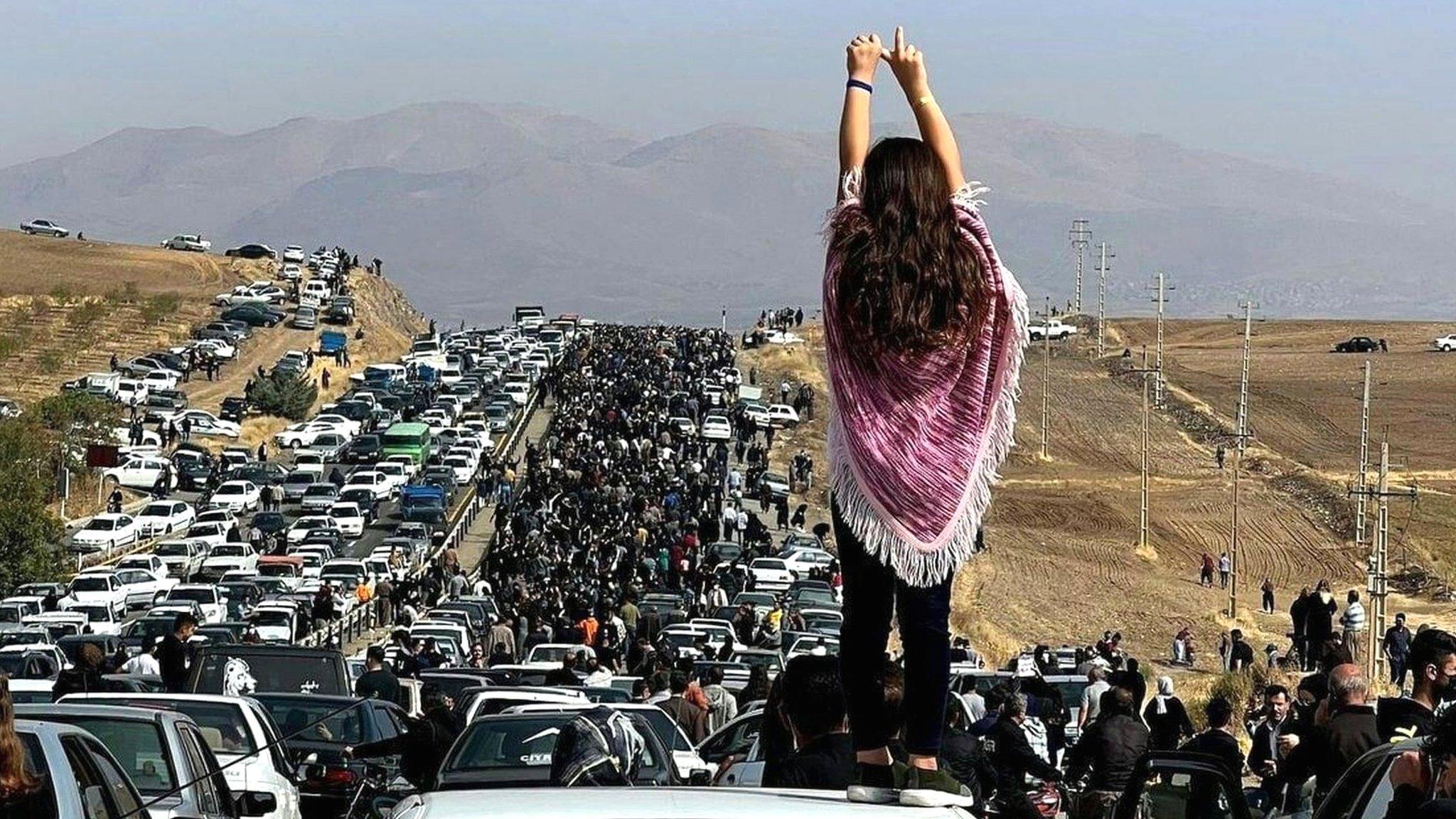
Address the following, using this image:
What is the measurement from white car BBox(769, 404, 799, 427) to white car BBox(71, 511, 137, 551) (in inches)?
1451

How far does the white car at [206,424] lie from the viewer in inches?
3964

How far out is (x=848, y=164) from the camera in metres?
5.60

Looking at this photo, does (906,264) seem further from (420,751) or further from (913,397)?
(420,751)

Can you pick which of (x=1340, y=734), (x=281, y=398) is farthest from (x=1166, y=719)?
(x=281, y=398)

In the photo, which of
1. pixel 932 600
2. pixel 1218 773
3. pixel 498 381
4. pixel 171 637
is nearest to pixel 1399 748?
pixel 1218 773

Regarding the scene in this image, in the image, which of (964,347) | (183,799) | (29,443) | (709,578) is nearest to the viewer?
(964,347)

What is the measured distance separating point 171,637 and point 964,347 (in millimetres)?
18250

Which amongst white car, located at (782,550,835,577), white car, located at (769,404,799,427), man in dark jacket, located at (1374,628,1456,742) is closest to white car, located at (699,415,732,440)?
white car, located at (769,404,799,427)

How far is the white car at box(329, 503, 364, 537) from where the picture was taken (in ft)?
239

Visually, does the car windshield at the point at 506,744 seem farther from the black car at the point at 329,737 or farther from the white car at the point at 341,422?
the white car at the point at 341,422

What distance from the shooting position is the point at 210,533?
7012 centimetres

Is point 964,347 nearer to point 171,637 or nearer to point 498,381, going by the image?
point 171,637

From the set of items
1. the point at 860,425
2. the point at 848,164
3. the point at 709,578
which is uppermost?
the point at 848,164

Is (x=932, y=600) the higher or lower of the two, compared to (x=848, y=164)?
lower
